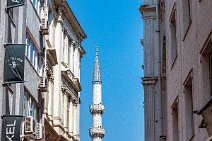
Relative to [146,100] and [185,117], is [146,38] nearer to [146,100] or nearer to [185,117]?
[146,100]

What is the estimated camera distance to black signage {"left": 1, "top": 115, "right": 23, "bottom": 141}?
21.5 meters

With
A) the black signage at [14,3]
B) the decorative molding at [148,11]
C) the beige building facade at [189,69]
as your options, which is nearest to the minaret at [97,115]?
Answer: the decorative molding at [148,11]

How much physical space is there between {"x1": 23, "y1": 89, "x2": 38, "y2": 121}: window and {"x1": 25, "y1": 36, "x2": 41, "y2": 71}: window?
5.69 ft

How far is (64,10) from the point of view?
43938 mm

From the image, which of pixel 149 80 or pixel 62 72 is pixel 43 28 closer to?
pixel 149 80

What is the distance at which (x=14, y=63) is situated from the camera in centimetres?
2172

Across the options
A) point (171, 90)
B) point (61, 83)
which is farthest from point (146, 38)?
point (171, 90)

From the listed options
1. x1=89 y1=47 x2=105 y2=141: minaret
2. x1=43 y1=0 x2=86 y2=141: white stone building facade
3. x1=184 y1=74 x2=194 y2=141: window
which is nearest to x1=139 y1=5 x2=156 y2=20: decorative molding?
x1=43 y1=0 x2=86 y2=141: white stone building facade

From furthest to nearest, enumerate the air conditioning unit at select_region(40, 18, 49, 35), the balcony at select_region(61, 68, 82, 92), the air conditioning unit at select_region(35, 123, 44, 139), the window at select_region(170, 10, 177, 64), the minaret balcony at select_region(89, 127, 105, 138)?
the minaret balcony at select_region(89, 127, 105, 138)
the balcony at select_region(61, 68, 82, 92)
the air conditioning unit at select_region(40, 18, 49, 35)
the air conditioning unit at select_region(35, 123, 44, 139)
the window at select_region(170, 10, 177, 64)

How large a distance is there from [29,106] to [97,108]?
108 metres

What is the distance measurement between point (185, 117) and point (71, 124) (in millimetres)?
28698

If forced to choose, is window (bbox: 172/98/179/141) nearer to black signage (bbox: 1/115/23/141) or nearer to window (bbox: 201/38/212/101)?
black signage (bbox: 1/115/23/141)

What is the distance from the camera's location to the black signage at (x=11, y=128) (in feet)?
70.4

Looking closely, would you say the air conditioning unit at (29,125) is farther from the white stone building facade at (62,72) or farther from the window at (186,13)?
the window at (186,13)
